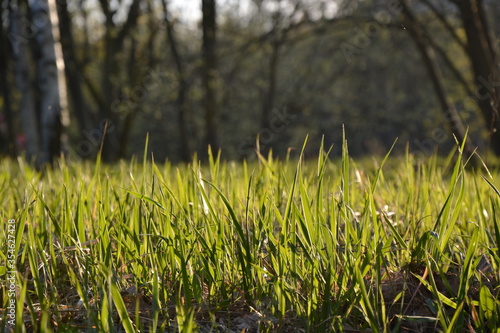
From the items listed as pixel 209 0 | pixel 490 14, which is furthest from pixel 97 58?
pixel 490 14

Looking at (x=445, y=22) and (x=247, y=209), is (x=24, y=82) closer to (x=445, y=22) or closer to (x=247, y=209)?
(x=445, y=22)

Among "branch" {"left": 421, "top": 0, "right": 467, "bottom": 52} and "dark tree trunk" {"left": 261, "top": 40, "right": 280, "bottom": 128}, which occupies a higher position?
"branch" {"left": 421, "top": 0, "right": 467, "bottom": 52}

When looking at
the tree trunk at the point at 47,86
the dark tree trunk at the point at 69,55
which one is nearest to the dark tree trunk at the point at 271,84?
the dark tree trunk at the point at 69,55

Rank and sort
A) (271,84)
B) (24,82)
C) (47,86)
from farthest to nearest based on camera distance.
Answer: (271,84) < (24,82) < (47,86)

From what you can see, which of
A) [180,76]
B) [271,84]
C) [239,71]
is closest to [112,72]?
[180,76]

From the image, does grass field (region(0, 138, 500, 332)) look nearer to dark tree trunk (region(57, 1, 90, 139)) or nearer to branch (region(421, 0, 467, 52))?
branch (region(421, 0, 467, 52))

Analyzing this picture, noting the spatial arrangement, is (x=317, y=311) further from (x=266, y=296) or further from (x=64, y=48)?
(x=64, y=48)

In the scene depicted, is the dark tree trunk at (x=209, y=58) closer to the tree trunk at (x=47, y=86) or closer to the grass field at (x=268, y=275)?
the tree trunk at (x=47, y=86)

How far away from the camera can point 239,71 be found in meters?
22.3

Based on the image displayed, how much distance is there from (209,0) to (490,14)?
11640 mm

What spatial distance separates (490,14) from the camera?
1970cm

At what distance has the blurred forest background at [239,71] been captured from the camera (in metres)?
7.84

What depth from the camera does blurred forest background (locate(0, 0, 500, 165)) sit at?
25.7 ft

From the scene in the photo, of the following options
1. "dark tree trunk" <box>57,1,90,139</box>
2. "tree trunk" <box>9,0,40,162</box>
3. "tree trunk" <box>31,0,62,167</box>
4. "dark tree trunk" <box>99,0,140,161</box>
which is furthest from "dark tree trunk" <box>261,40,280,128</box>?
"tree trunk" <box>31,0,62,167</box>
